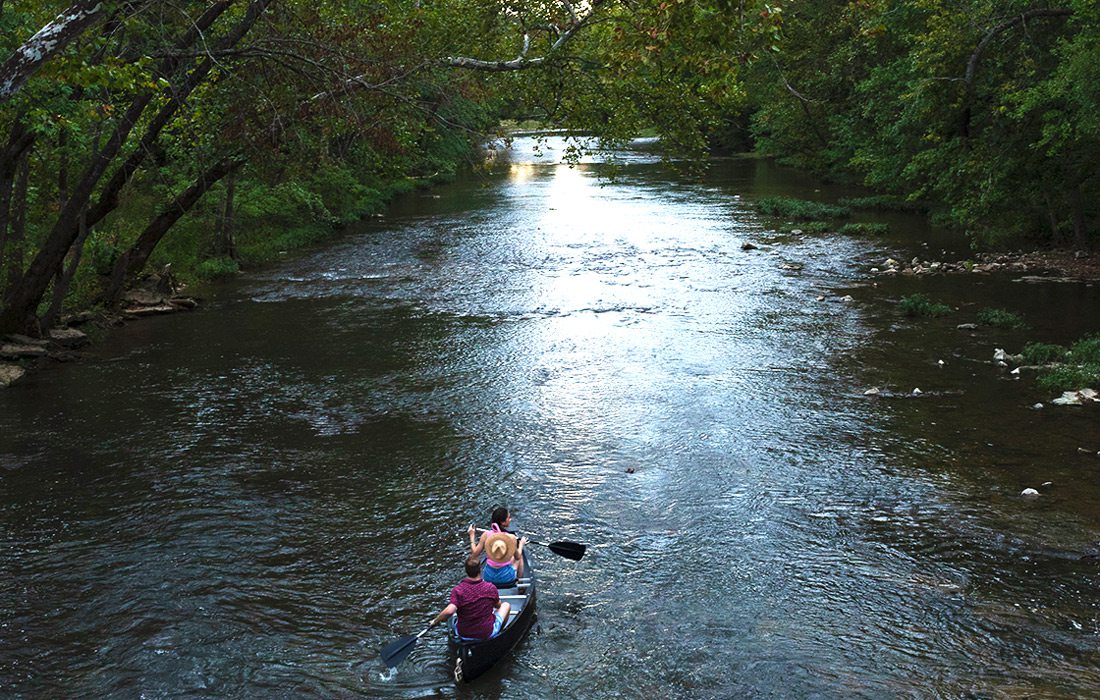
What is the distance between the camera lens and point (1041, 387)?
699 inches

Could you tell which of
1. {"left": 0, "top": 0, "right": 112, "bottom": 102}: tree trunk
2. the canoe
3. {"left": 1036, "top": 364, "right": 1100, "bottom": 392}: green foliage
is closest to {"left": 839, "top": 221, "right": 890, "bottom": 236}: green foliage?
{"left": 1036, "top": 364, "right": 1100, "bottom": 392}: green foliage

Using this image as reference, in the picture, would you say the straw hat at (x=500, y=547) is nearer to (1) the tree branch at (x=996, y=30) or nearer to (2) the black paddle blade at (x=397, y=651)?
Answer: (2) the black paddle blade at (x=397, y=651)

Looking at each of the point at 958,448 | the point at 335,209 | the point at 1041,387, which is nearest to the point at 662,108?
the point at 958,448

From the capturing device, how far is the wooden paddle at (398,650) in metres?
9.71

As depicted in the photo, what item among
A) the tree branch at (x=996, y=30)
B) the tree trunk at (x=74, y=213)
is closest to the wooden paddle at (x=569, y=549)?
the tree trunk at (x=74, y=213)

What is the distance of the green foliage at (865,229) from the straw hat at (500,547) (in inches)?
1129

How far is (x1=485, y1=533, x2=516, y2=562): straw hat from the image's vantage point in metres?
11.0

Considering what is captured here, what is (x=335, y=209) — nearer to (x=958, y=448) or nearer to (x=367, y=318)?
(x=367, y=318)

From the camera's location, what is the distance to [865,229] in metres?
36.5

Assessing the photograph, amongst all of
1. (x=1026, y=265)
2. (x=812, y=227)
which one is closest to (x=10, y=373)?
(x=1026, y=265)

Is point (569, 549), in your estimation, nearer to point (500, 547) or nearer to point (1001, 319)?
point (500, 547)

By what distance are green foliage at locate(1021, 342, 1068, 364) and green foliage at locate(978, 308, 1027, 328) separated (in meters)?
2.52

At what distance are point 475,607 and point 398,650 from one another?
89 cm

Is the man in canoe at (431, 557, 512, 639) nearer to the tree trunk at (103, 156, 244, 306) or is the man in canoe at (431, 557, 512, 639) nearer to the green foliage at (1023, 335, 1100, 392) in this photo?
the green foliage at (1023, 335, 1100, 392)
